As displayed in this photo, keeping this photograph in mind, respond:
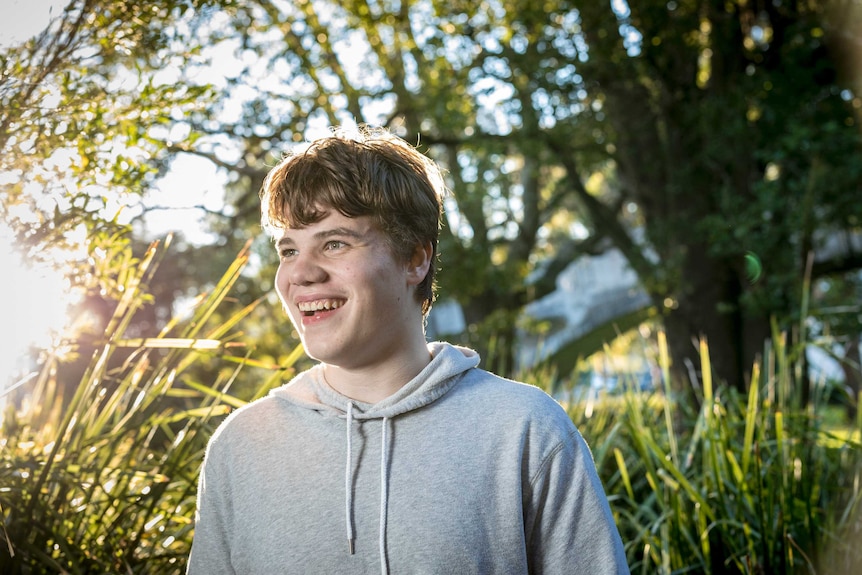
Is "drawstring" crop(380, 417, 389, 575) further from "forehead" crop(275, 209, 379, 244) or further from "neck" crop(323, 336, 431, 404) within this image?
"forehead" crop(275, 209, 379, 244)

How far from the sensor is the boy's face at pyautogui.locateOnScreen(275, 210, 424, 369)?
191 centimetres

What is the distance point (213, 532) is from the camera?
6.51 ft

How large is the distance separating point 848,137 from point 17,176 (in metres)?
7.05

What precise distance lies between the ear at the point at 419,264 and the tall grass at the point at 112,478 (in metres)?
0.73

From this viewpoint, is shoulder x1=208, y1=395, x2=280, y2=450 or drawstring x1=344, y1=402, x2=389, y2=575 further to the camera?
shoulder x1=208, y1=395, x2=280, y2=450

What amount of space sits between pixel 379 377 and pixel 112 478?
108 centimetres

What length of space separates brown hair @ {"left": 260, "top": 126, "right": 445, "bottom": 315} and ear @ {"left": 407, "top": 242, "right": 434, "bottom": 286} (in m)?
0.02

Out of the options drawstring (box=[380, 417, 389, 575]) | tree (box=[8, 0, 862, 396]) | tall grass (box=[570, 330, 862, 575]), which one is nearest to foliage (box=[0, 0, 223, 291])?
drawstring (box=[380, 417, 389, 575])

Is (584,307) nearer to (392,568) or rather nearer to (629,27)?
(629,27)

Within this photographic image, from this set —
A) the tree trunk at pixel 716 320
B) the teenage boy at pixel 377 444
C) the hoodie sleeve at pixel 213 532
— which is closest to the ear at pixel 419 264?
the teenage boy at pixel 377 444

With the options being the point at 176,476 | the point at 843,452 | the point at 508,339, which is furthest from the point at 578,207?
the point at 176,476

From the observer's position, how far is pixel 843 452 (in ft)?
13.5

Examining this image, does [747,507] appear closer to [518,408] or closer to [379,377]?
[518,408]

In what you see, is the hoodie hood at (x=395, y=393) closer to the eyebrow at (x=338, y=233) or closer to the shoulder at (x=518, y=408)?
the shoulder at (x=518, y=408)
